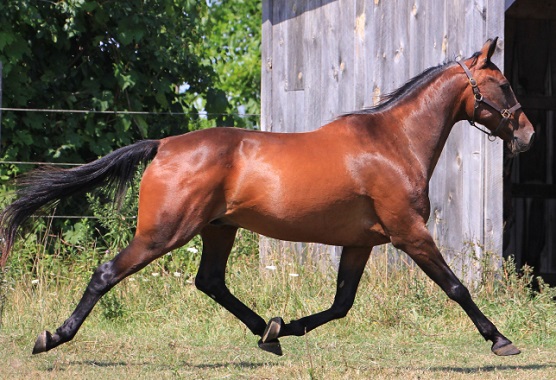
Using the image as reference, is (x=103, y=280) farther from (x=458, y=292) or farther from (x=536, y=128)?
(x=536, y=128)

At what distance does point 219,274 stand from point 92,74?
5.46m

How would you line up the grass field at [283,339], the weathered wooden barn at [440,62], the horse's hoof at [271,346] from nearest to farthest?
1. the grass field at [283,339]
2. the horse's hoof at [271,346]
3. the weathered wooden barn at [440,62]

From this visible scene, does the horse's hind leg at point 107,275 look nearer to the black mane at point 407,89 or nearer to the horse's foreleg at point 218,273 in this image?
the horse's foreleg at point 218,273

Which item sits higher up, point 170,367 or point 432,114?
point 432,114

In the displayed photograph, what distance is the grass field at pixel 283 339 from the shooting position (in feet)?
20.4

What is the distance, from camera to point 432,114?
21.7 ft

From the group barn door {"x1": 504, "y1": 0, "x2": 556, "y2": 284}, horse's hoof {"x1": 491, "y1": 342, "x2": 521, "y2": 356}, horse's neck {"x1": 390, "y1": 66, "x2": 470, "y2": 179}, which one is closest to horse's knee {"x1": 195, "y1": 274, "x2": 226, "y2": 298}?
horse's neck {"x1": 390, "y1": 66, "x2": 470, "y2": 179}

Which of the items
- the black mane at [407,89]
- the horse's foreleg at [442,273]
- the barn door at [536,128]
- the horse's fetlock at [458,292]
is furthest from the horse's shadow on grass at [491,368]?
the barn door at [536,128]

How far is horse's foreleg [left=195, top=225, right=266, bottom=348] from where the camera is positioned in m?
6.79

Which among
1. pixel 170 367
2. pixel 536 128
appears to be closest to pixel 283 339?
pixel 170 367

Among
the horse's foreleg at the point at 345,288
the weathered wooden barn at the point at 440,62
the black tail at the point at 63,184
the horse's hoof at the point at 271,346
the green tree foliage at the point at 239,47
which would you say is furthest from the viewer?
the green tree foliage at the point at 239,47

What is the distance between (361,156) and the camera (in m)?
6.36

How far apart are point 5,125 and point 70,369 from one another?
5.16 metres

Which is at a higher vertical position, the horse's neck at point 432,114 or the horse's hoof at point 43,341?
the horse's neck at point 432,114
